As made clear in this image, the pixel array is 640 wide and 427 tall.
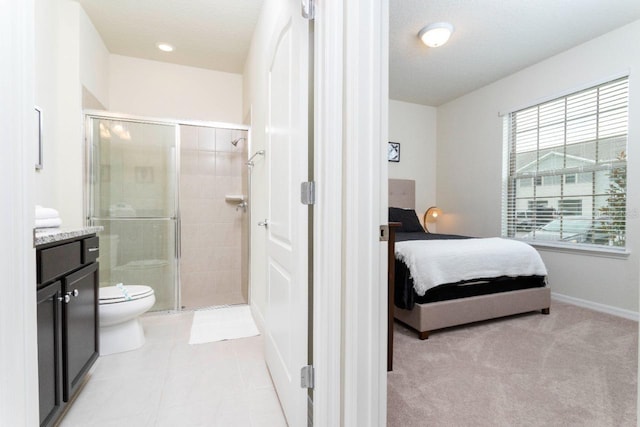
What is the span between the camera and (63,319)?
4.31ft

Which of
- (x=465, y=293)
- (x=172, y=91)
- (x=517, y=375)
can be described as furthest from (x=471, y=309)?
(x=172, y=91)

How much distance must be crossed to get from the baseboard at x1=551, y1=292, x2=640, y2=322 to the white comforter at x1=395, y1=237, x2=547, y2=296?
796 mm

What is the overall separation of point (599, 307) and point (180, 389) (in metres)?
3.71

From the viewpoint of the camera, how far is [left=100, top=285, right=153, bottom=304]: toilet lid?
6.32 feet

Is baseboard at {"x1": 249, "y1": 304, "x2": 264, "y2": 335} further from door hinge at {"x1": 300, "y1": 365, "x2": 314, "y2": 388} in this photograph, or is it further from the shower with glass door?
door hinge at {"x1": 300, "y1": 365, "x2": 314, "y2": 388}

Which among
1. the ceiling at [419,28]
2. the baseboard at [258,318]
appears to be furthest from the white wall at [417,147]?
the baseboard at [258,318]

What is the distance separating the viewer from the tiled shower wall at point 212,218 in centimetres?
333

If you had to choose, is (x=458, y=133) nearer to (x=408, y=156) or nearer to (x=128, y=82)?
(x=408, y=156)

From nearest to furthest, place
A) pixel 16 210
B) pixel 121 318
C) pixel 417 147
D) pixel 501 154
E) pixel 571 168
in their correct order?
pixel 16 210 < pixel 121 318 < pixel 571 168 < pixel 501 154 < pixel 417 147

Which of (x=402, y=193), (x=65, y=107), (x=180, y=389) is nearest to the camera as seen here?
(x=180, y=389)

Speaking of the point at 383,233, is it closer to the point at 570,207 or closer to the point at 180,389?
the point at 180,389

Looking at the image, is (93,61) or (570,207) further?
(570,207)

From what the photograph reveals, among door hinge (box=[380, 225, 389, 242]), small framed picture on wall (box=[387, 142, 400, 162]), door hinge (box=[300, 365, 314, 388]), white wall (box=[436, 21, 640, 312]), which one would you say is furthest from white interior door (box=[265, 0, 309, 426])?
small framed picture on wall (box=[387, 142, 400, 162])

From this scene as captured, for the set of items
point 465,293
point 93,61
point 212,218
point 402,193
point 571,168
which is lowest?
point 465,293
